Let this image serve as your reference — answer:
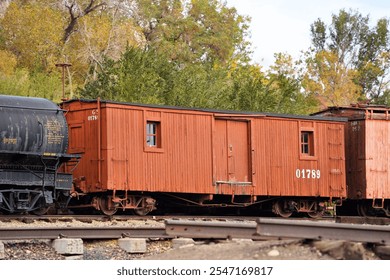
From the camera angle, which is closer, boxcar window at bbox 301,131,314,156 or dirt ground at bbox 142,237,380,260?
dirt ground at bbox 142,237,380,260

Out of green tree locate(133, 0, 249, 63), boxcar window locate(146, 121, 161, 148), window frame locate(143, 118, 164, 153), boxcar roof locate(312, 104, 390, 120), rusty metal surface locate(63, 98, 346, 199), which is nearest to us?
rusty metal surface locate(63, 98, 346, 199)

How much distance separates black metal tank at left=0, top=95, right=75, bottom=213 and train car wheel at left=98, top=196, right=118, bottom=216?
67.1 inches

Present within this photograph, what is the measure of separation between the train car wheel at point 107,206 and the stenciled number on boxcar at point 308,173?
A: 20.5 feet

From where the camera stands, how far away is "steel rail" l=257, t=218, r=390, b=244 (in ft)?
37.7

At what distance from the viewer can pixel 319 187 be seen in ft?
86.5

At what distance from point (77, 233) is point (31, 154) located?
5109 millimetres

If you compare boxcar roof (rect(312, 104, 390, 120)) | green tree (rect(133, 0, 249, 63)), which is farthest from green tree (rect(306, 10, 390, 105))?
boxcar roof (rect(312, 104, 390, 120))

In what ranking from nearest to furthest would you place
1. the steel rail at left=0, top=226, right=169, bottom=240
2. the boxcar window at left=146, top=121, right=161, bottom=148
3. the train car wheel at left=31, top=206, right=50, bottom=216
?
the steel rail at left=0, top=226, right=169, bottom=240, the train car wheel at left=31, top=206, right=50, bottom=216, the boxcar window at left=146, top=121, right=161, bottom=148

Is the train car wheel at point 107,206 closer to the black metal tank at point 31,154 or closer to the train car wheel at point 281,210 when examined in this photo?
the black metal tank at point 31,154

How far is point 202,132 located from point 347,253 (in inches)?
528

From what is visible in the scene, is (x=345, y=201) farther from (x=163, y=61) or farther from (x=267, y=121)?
(x=163, y=61)

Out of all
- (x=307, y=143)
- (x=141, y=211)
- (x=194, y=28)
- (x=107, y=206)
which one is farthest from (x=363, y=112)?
(x=194, y=28)

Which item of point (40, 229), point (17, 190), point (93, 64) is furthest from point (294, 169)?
point (93, 64)

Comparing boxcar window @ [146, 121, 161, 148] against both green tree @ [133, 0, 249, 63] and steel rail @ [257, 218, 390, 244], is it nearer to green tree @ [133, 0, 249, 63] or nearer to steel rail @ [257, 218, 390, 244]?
steel rail @ [257, 218, 390, 244]
